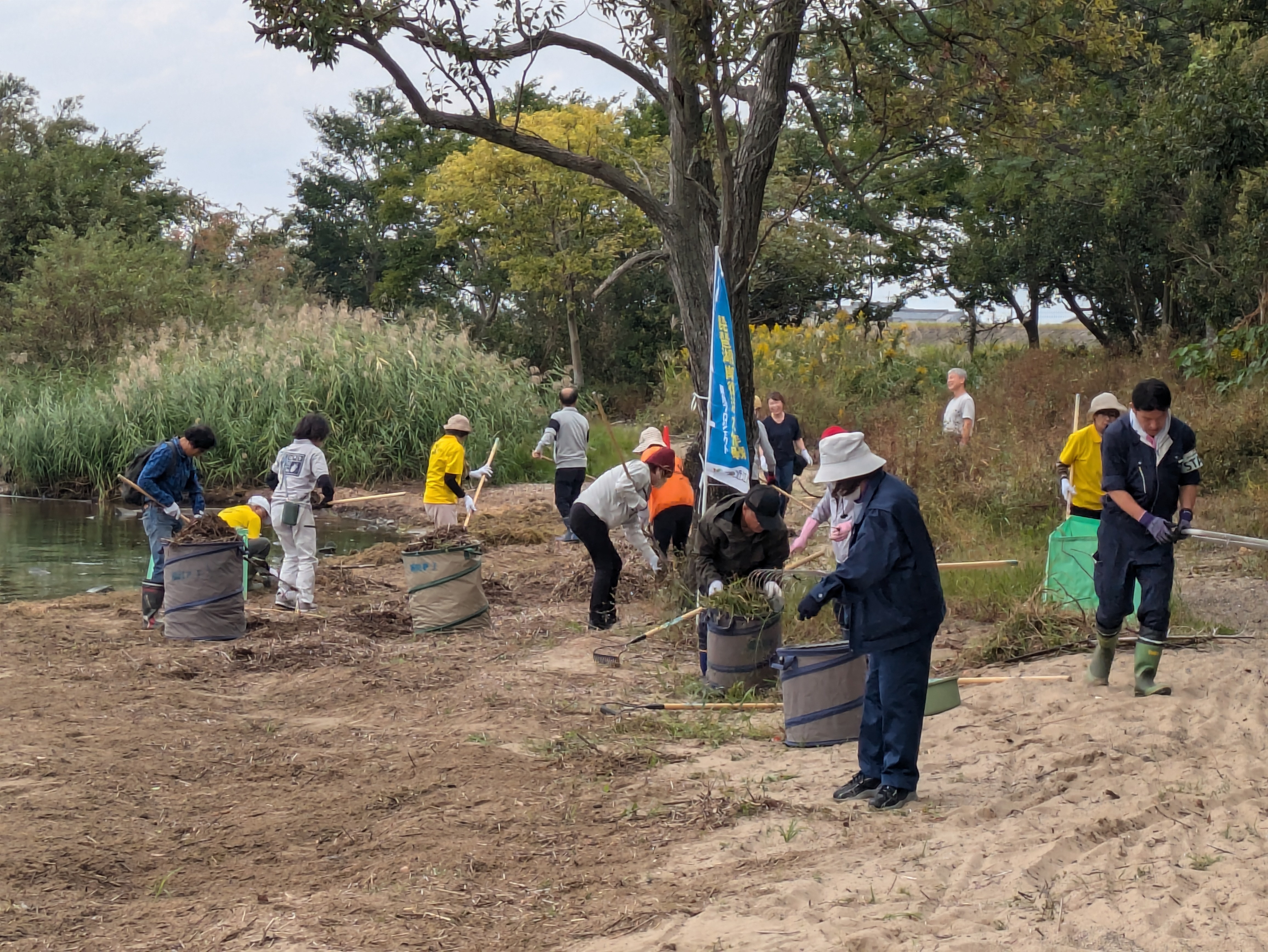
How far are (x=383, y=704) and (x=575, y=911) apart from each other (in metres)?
3.60

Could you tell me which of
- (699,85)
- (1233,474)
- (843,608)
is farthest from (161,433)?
(843,608)

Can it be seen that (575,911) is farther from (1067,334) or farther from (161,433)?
(1067,334)

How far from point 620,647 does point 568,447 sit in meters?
5.18

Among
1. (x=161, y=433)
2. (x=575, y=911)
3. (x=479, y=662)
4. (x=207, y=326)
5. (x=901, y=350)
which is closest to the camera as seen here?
(x=575, y=911)

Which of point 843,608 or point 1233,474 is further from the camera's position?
point 1233,474

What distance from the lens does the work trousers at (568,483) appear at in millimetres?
14367

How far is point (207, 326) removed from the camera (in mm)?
29594

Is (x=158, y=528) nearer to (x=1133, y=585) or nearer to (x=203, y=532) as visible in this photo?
(x=203, y=532)

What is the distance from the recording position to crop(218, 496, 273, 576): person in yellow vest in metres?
11.5

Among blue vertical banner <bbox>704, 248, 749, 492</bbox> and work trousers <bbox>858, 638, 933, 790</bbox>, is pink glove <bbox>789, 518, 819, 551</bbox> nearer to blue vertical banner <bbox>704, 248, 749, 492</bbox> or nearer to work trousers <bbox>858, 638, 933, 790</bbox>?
blue vertical banner <bbox>704, 248, 749, 492</bbox>

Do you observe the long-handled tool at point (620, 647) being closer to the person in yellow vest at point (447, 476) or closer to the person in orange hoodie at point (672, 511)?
the person in orange hoodie at point (672, 511)

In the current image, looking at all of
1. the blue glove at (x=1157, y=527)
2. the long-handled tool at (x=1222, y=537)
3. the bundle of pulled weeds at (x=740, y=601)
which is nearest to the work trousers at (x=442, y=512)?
the bundle of pulled weeds at (x=740, y=601)

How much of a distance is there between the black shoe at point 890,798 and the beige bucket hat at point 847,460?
137 centimetres

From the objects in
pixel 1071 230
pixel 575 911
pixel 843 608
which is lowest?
pixel 575 911
